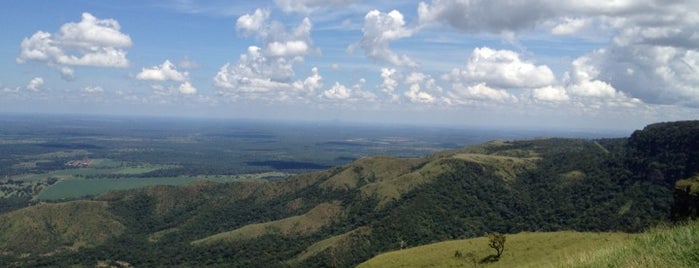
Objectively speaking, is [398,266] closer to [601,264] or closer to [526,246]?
[526,246]

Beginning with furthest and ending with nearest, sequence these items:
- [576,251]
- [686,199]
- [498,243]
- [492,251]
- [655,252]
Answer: [492,251], [498,243], [686,199], [576,251], [655,252]

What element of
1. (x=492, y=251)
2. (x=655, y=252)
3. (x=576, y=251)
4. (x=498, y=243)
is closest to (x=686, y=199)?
(x=498, y=243)

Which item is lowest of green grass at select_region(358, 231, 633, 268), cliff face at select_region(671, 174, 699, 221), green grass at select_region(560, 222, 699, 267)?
green grass at select_region(358, 231, 633, 268)

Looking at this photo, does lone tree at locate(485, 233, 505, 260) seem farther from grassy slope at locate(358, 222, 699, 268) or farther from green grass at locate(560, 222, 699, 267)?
green grass at locate(560, 222, 699, 267)

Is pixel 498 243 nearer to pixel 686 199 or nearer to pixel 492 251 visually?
pixel 492 251

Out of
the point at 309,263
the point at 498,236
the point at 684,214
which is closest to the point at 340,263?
the point at 309,263

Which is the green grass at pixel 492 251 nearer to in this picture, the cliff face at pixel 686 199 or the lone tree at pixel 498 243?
the lone tree at pixel 498 243

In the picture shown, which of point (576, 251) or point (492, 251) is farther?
point (492, 251)

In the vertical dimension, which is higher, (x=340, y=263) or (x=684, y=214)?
(x=684, y=214)

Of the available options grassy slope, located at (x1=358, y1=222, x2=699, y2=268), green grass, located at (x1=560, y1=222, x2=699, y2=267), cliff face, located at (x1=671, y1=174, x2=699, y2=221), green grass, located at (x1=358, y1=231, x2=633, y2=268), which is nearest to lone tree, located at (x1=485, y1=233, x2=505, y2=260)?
green grass, located at (x1=358, y1=231, x2=633, y2=268)
